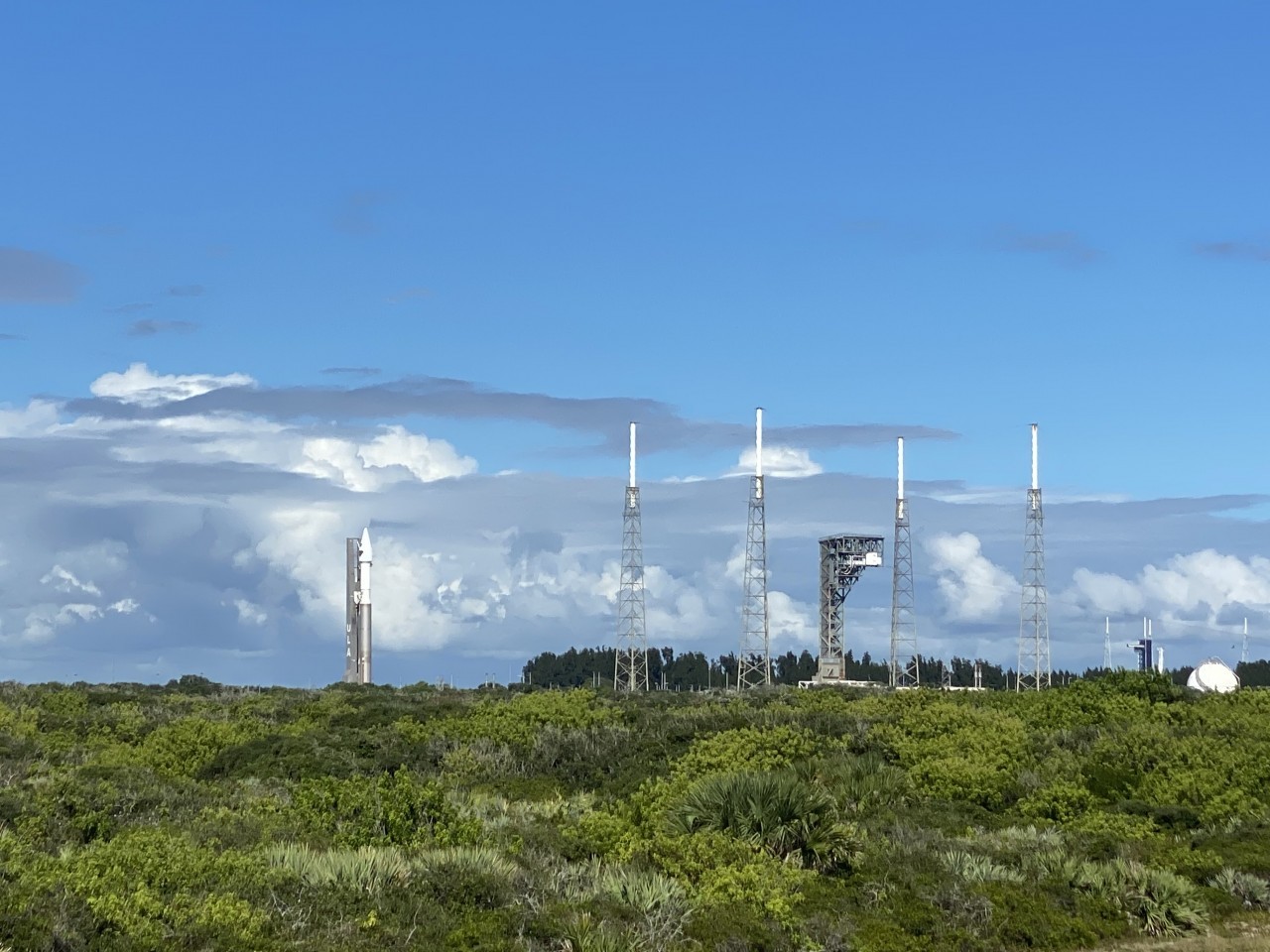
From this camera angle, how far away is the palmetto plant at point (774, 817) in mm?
22234

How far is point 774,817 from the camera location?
22.9m

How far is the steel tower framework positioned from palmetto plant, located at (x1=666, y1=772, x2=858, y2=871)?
6546 centimetres

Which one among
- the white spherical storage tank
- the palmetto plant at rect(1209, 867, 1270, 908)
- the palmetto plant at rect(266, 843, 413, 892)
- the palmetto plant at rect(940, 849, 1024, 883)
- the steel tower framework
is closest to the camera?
the palmetto plant at rect(266, 843, 413, 892)

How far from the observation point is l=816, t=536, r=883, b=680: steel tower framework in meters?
89.4

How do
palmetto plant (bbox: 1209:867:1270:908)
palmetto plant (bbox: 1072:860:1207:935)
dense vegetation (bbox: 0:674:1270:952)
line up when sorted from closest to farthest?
1. dense vegetation (bbox: 0:674:1270:952)
2. palmetto plant (bbox: 1072:860:1207:935)
3. palmetto plant (bbox: 1209:867:1270:908)

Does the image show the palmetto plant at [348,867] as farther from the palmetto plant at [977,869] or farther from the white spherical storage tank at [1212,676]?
the white spherical storage tank at [1212,676]

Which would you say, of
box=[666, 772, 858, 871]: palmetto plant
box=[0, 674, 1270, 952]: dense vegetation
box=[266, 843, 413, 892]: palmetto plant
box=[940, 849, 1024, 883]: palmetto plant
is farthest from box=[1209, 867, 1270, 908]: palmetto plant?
box=[266, 843, 413, 892]: palmetto plant

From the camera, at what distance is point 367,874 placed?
17922 mm

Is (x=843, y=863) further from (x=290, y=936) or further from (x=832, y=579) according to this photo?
(x=832, y=579)

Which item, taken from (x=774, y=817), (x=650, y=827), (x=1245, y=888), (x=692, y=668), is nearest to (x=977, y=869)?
(x=774, y=817)

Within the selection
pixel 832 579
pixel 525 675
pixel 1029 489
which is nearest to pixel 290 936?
pixel 1029 489

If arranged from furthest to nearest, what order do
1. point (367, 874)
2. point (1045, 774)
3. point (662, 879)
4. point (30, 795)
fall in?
point (1045, 774), point (30, 795), point (662, 879), point (367, 874)

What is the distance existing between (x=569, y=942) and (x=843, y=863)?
22.4 ft

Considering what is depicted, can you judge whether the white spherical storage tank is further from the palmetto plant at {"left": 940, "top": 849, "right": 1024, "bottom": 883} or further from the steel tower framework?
the palmetto plant at {"left": 940, "top": 849, "right": 1024, "bottom": 883}
